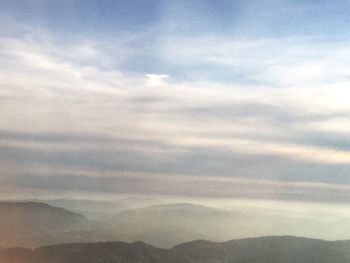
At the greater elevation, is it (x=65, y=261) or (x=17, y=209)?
(x=17, y=209)

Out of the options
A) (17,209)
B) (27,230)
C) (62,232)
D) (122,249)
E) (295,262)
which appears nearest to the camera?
(17,209)

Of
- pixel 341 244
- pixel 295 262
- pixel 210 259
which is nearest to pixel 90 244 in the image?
pixel 210 259

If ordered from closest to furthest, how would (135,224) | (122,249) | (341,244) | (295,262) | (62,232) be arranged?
(135,224) → (341,244) → (62,232) → (122,249) → (295,262)

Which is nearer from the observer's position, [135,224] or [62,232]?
[135,224]

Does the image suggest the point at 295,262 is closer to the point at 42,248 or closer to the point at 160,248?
the point at 160,248

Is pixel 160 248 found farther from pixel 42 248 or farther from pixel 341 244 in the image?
pixel 341 244

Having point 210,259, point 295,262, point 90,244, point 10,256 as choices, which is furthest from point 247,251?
point 10,256
